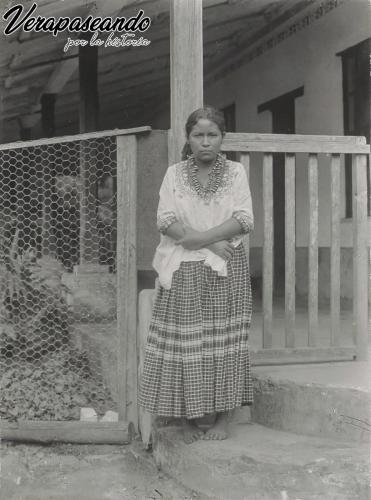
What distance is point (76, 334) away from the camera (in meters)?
5.20

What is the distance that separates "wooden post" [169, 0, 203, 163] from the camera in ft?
12.3

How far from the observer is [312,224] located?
4012mm

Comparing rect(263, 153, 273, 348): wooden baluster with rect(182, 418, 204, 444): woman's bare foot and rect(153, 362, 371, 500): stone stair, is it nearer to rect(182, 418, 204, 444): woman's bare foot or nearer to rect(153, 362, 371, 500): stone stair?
Answer: rect(153, 362, 371, 500): stone stair

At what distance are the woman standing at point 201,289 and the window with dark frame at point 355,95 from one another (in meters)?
3.43

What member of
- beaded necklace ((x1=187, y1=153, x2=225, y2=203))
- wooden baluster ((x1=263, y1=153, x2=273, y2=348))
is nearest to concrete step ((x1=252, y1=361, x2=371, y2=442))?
wooden baluster ((x1=263, y1=153, x2=273, y2=348))

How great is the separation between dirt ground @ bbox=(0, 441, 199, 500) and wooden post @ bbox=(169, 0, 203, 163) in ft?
5.54

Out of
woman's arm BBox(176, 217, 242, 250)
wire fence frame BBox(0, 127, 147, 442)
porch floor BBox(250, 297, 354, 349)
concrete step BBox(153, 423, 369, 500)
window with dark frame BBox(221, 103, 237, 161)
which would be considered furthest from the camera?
window with dark frame BBox(221, 103, 237, 161)

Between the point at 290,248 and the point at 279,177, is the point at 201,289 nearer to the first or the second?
the point at 290,248

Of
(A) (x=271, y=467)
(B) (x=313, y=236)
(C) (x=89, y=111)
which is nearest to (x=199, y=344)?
(A) (x=271, y=467)

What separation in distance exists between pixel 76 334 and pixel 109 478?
186 cm

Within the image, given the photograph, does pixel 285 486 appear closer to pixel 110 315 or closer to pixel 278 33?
pixel 110 315

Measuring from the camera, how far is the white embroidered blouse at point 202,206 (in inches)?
127

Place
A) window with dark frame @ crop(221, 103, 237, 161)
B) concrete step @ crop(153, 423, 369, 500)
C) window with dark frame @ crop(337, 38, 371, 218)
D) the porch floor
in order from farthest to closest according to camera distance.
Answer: window with dark frame @ crop(221, 103, 237, 161) < window with dark frame @ crop(337, 38, 371, 218) < the porch floor < concrete step @ crop(153, 423, 369, 500)

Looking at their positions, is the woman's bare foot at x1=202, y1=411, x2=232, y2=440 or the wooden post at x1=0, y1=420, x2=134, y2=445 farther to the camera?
the wooden post at x1=0, y1=420, x2=134, y2=445
